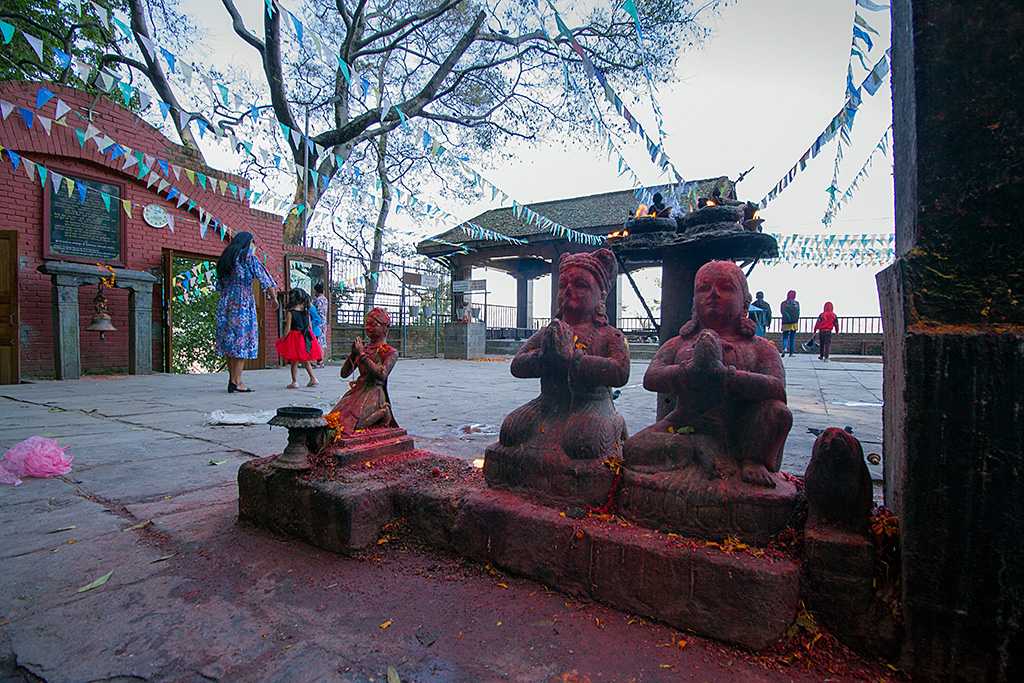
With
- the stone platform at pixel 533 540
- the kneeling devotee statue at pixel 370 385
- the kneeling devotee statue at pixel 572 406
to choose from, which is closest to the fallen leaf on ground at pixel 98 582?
the stone platform at pixel 533 540

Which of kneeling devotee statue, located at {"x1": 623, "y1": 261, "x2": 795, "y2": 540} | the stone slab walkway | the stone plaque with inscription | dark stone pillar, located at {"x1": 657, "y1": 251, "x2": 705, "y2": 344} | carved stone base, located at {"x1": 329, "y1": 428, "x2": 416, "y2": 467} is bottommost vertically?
the stone slab walkway

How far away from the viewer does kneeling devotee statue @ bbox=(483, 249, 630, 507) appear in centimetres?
187

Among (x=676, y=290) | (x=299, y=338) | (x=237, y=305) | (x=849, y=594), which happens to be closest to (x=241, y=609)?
(x=849, y=594)

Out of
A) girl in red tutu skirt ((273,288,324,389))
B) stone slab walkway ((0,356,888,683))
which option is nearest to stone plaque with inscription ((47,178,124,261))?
girl in red tutu skirt ((273,288,324,389))

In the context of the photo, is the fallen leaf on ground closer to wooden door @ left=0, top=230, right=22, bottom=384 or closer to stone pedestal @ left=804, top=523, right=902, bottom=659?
stone pedestal @ left=804, top=523, right=902, bottom=659

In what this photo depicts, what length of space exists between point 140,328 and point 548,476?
963 cm

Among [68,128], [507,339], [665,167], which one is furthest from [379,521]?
[507,339]

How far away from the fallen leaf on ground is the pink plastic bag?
5.21ft

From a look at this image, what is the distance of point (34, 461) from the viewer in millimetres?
2795

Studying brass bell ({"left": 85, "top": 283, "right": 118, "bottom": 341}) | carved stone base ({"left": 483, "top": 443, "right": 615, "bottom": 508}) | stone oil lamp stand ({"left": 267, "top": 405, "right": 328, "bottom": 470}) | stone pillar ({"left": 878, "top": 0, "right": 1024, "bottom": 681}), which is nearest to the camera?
stone pillar ({"left": 878, "top": 0, "right": 1024, "bottom": 681})

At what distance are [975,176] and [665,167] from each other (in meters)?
4.24

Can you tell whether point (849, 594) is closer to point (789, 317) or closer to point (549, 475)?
point (549, 475)

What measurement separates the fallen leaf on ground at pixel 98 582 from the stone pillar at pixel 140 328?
28.1ft

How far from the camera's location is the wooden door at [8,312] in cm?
670
